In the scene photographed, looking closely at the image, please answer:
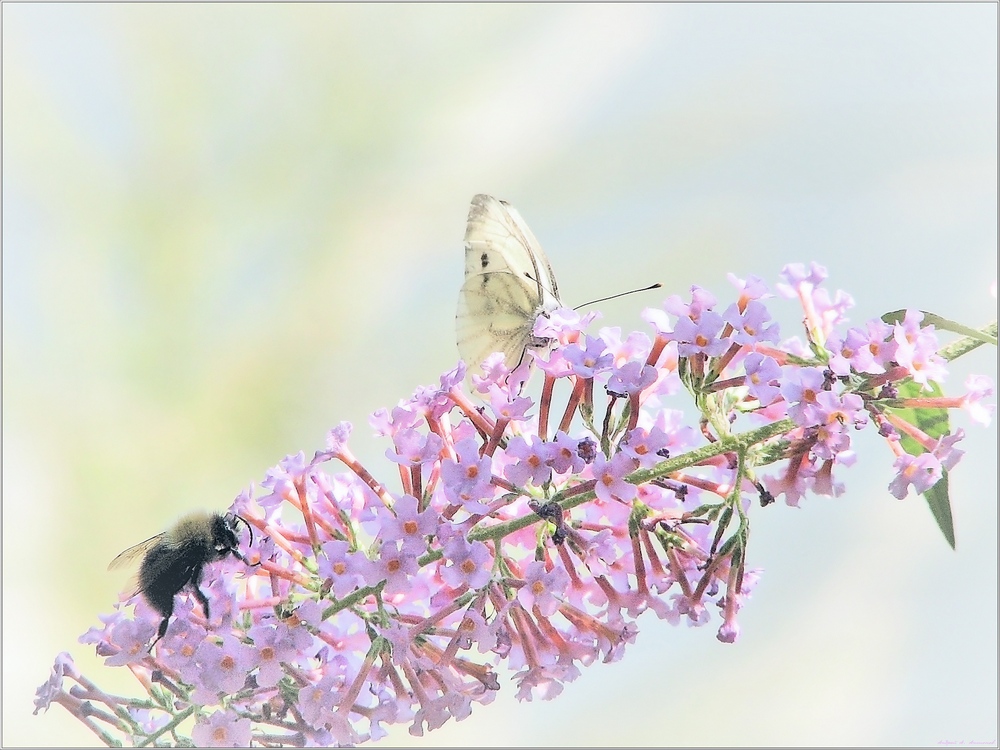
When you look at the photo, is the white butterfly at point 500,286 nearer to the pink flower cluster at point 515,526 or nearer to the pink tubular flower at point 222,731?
the pink flower cluster at point 515,526

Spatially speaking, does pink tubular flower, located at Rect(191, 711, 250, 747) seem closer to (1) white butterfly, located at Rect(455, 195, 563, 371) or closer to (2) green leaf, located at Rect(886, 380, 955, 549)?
(1) white butterfly, located at Rect(455, 195, 563, 371)

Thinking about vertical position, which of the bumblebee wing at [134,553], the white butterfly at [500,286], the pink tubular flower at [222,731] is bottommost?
the pink tubular flower at [222,731]

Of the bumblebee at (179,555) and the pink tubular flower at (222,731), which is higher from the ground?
the bumblebee at (179,555)

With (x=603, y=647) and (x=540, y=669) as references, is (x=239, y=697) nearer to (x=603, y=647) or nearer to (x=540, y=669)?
(x=540, y=669)

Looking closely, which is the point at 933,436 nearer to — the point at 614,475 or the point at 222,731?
the point at 614,475

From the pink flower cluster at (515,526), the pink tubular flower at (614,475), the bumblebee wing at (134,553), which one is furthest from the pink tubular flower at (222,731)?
the pink tubular flower at (614,475)

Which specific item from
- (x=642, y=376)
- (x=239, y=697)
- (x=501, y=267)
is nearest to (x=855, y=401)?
(x=642, y=376)
